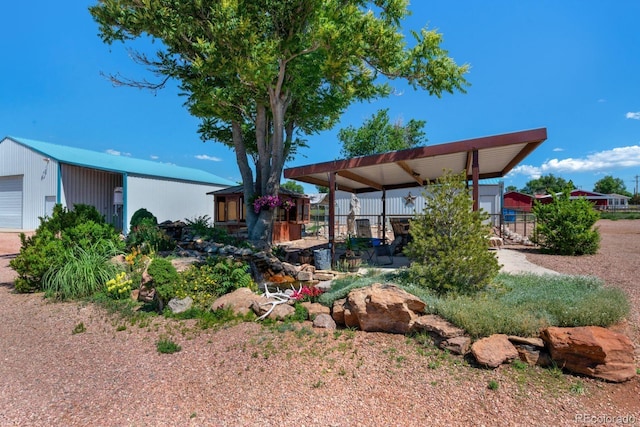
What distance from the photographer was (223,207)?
49.4 ft

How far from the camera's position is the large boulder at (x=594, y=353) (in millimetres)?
2906

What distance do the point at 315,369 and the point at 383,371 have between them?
629 millimetres

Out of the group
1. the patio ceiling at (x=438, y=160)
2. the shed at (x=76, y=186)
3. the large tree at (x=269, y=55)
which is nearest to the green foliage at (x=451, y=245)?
the patio ceiling at (x=438, y=160)

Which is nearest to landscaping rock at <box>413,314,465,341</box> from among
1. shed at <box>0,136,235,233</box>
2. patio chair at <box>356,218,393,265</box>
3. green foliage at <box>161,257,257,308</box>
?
green foliage at <box>161,257,257,308</box>

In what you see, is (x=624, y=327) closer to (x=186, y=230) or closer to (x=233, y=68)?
(x=233, y=68)

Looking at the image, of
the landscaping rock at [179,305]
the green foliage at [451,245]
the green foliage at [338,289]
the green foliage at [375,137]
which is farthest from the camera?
the green foliage at [375,137]

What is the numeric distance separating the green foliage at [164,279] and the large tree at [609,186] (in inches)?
→ 3220

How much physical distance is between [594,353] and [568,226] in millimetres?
7748

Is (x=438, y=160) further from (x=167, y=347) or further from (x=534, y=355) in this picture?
(x=167, y=347)

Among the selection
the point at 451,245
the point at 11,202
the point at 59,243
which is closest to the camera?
the point at 451,245

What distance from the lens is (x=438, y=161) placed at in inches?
316

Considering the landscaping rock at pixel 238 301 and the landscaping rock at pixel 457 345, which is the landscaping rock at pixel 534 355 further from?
the landscaping rock at pixel 238 301

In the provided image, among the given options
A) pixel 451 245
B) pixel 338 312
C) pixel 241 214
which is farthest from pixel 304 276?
pixel 241 214

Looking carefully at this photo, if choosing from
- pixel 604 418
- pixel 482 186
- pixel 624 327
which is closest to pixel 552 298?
pixel 624 327
